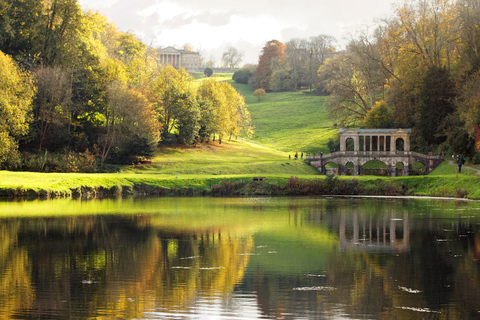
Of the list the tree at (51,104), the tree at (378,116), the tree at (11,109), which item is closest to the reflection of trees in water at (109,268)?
the tree at (11,109)

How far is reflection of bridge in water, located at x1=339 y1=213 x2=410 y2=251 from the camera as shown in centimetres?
2107

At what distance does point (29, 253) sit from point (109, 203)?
20.6m

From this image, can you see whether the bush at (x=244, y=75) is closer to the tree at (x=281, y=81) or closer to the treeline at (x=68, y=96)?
the tree at (x=281, y=81)

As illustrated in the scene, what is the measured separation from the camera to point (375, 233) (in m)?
24.6

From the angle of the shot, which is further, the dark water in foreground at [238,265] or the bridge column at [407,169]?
the bridge column at [407,169]

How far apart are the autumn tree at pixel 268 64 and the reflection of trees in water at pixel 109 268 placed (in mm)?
142176

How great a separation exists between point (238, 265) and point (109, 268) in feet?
14.0

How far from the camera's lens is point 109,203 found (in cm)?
3922

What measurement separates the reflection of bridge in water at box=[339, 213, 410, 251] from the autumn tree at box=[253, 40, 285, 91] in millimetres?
136156

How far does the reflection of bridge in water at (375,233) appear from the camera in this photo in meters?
21.1

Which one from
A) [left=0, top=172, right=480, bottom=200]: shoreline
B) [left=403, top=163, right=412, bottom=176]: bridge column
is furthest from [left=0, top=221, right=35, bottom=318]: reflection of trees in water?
[left=403, top=163, right=412, bottom=176]: bridge column

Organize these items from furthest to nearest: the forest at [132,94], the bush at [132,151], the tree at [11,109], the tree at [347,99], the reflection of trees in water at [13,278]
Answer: the tree at [347,99], the bush at [132,151], the forest at [132,94], the tree at [11,109], the reflection of trees in water at [13,278]

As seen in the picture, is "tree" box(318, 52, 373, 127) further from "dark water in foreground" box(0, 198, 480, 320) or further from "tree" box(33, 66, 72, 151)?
"dark water in foreground" box(0, 198, 480, 320)


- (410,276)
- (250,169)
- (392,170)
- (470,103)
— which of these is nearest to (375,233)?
(410,276)
